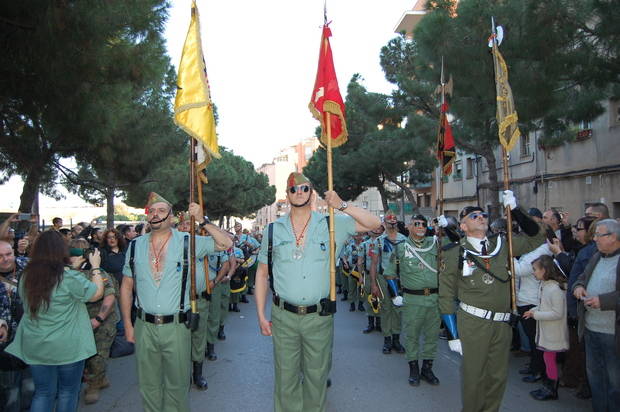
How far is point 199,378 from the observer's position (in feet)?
Result: 19.6

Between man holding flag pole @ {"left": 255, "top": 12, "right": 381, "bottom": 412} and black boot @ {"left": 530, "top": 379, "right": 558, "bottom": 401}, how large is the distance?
2.69 m

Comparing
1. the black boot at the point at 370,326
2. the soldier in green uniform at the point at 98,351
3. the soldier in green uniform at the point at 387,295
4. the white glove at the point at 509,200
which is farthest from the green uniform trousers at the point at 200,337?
the black boot at the point at 370,326

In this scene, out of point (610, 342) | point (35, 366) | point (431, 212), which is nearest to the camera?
point (35, 366)

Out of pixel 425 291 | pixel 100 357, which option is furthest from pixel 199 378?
pixel 425 291

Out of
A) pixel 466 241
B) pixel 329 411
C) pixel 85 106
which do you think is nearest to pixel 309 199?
pixel 466 241

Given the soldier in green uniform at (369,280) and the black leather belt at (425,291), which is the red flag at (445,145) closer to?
the black leather belt at (425,291)

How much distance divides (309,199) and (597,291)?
2577 mm

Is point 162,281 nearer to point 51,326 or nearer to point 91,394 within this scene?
point 51,326

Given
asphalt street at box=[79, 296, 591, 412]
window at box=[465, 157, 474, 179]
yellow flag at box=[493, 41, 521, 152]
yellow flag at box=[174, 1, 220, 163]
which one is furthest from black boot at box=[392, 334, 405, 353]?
window at box=[465, 157, 474, 179]

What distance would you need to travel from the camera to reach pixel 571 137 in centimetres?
1766

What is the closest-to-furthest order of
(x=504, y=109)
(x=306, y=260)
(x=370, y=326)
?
(x=306, y=260)
(x=504, y=109)
(x=370, y=326)

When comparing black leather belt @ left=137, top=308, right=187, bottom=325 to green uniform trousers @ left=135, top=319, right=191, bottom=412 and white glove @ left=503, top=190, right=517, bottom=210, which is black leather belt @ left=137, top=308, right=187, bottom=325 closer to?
green uniform trousers @ left=135, top=319, right=191, bottom=412

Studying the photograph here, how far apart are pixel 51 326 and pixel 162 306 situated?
2.67ft

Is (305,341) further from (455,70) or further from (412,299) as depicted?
(455,70)
